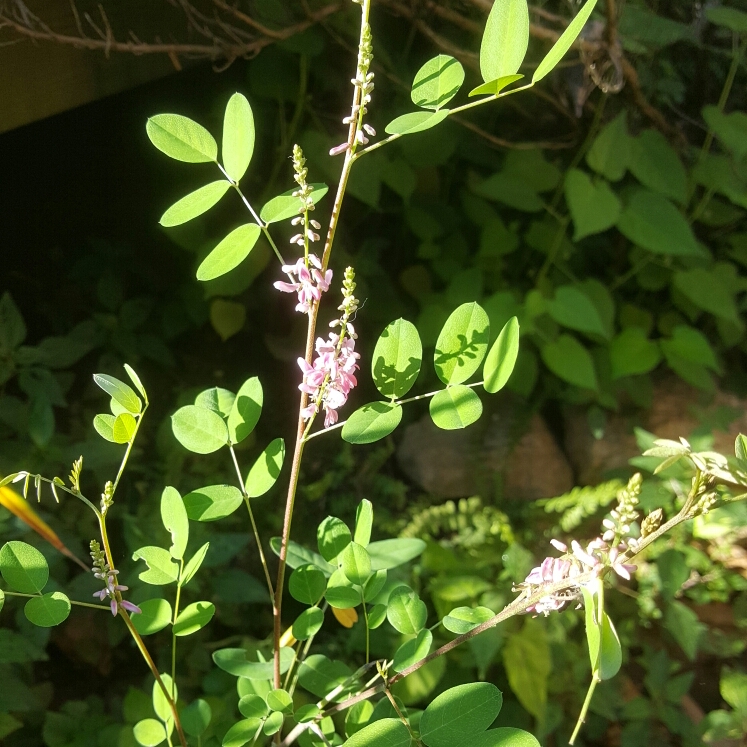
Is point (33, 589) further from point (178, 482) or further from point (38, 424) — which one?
point (178, 482)

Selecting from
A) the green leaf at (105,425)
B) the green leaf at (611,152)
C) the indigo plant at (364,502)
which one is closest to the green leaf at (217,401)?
the indigo plant at (364,502)

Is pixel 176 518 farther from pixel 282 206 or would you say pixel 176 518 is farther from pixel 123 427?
pixel 282 206

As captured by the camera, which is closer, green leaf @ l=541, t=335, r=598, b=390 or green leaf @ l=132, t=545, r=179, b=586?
green leaf @ l=132, t=545, r=179, b=586

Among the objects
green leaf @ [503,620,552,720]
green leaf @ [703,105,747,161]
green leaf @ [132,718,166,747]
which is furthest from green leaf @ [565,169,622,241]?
green leaf @ [132,718,166,747]

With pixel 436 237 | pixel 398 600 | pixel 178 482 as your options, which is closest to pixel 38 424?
pixel 178 482

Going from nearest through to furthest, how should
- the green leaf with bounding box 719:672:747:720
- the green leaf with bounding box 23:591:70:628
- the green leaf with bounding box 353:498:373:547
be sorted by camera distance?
1. the green leaf with bounding box 23:591:70:628
2. the green leaf with bounding box 353:498:373:547
3. the green leaf with bounding box 719:672:747:720

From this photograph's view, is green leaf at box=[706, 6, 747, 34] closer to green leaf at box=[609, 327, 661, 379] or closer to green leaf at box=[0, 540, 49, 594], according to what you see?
green leaf at box=[609, 327, 661, 379]

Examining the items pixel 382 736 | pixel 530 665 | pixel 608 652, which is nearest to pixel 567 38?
pixel 608 652
